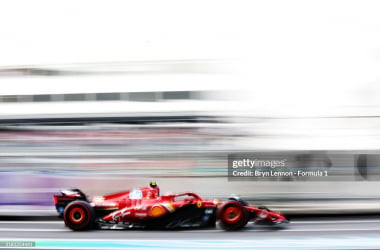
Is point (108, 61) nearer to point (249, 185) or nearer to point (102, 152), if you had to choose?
point (102, 152)

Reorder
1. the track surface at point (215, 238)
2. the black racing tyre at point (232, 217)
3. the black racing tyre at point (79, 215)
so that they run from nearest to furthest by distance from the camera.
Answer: the track surface at point (215, 238) < the black racing tyre at point (232, 217) < the black racing tyre at point (79, 215)

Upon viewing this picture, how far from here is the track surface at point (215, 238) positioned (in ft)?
17.2

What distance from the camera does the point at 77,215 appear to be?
19.8 ft

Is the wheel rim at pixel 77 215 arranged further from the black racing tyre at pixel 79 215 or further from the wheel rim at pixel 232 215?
the wheel rim at pixel 232 215

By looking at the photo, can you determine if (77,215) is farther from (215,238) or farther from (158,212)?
(215,238)

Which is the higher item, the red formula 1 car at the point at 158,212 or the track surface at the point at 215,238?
the red formula 1 car at the point at 158,212

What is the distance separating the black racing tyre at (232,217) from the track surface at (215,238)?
106 millimetres

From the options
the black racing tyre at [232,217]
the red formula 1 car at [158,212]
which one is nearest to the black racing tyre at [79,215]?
the red formula 1 car at [158,212]

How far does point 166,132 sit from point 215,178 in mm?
1119

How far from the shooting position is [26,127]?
7.77m

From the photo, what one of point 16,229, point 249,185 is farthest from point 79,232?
point 249,185

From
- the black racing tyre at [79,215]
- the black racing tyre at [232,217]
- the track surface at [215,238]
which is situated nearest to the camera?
the track surface at [215,238]

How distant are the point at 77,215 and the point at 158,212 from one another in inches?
44.5

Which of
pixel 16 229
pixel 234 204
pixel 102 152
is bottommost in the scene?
pixel 16 229
